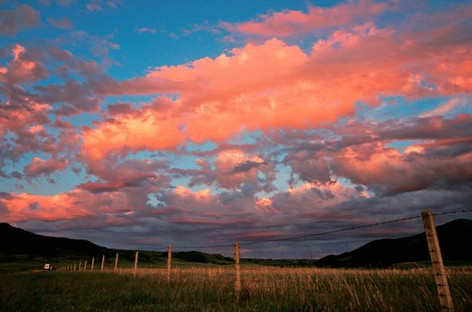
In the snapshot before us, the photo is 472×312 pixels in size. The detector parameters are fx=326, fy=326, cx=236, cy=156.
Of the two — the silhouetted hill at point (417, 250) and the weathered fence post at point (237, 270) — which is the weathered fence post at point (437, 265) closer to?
the weathered fence post at point (237, 270)

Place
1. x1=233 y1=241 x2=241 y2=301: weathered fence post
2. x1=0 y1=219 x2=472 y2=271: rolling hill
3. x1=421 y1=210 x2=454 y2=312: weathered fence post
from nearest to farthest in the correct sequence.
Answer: x1=421 y1=210 x2=454 y2=312: weathered fence post, x1=233 y1=241 x2=241 y2=301: weathered fence post, x1=0 y1=219 x2=472 y2=271: rolling hill

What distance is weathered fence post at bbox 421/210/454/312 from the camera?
5.66 metres

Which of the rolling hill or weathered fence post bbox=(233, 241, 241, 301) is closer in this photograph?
weathered fence post bbox=(233, 241, 241, 301)

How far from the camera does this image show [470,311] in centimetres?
701

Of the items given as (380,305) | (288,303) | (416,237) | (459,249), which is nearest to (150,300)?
(288,303)

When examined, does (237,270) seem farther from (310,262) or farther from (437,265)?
(310,262)

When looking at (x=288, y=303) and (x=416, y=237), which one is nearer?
(x=288, y=303)

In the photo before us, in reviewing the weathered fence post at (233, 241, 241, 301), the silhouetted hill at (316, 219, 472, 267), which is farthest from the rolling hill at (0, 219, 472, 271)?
the weathered fence post at (233, 241, 241, 301)

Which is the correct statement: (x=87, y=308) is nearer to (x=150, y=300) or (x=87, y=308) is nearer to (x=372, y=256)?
(x=150, y=300)

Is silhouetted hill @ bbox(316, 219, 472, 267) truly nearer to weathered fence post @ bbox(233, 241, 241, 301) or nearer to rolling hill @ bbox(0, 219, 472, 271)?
rolling hill @ bbox(0, 219, 472, 271)

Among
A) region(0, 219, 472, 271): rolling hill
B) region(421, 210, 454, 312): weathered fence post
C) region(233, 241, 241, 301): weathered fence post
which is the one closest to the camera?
region(421, 210, 454, 312): weathered fence post

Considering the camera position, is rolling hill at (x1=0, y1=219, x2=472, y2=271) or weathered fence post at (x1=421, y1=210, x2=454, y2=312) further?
rolling hill at (x1=0, y1=219, x2=472, y2=271)

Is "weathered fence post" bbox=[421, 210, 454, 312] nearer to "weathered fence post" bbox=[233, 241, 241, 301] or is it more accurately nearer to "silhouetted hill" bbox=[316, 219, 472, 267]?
"weathered fence post" bbox=[233, 241, 241, 301]

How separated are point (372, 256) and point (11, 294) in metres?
174
